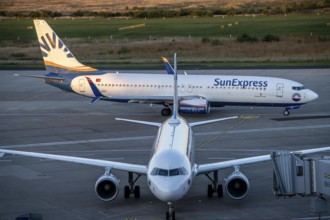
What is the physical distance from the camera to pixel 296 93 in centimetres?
5931

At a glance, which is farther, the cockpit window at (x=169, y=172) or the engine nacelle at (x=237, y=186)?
the engine nacelle at (x=237, y=186)

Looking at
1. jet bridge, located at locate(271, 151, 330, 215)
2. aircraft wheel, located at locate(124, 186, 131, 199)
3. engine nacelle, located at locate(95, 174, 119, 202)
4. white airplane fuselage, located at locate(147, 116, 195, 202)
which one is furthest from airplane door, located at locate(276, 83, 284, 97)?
jet bridge, located at locate(271, 151, 330, 215)

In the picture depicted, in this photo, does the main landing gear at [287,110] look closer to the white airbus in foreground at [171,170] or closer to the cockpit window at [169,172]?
the white airbus in foreground at [171,170]

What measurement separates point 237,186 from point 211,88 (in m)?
25.0

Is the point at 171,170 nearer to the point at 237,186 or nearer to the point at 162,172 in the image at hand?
the point at 162,172

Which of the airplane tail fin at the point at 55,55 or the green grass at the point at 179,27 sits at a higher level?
the green grass at the point at 179,27

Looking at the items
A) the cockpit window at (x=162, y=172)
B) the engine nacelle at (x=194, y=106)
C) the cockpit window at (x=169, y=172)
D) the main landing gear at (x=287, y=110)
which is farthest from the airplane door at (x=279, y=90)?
the cockpit window at (x=162, y=172)

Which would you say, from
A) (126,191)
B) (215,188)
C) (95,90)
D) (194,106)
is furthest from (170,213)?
(95,90)

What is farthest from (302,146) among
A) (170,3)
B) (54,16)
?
(170,3)

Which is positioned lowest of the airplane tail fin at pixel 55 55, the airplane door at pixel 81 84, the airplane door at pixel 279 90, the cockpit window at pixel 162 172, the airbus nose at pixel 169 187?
the airbus nose at pixel 169 187

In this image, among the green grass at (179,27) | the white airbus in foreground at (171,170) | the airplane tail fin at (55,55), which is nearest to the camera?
the white airbus in foreground at (171,170)

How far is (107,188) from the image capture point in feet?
117

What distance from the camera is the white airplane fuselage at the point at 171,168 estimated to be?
3184cm

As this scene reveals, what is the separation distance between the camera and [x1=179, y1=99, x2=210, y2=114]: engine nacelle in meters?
58.7
